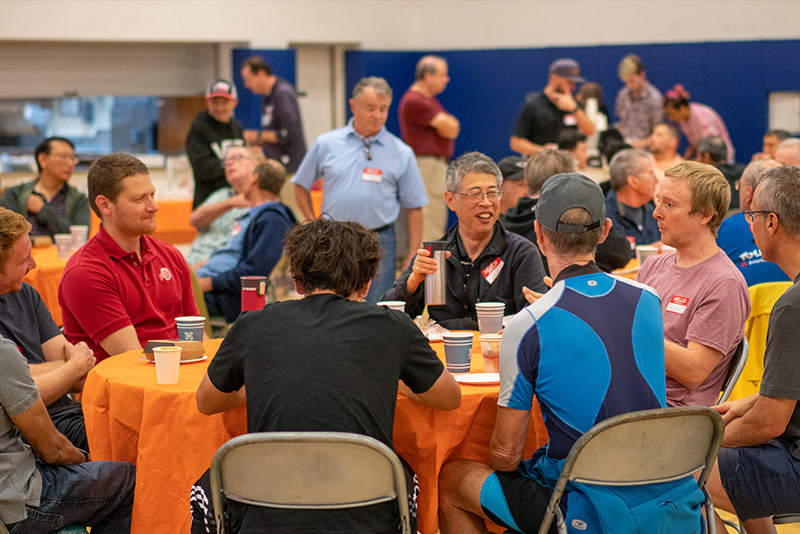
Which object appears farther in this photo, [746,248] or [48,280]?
[48,280]

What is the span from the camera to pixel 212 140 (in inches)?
292

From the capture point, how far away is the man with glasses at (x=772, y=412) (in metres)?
2.47

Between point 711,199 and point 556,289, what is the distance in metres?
0.90

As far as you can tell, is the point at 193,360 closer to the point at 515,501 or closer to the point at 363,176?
the point at 515,501

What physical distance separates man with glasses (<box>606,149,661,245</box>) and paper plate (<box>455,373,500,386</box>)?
2742 millimetres

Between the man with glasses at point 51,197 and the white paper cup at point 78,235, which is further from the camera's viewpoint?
the man with glasses at point 51,197

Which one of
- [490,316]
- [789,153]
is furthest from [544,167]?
[789,153]

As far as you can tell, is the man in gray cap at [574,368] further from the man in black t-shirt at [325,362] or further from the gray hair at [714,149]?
the gray hair at [714,149]

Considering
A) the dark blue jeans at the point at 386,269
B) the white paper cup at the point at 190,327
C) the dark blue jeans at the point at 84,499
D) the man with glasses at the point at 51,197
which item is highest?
the man with glasses at the point at 51,197

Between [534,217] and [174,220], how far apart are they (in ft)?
18.7

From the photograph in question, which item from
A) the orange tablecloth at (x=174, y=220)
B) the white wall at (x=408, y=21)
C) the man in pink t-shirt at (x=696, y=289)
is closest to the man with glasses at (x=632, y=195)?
the man in pink t-shirt at (x=696, y=289)

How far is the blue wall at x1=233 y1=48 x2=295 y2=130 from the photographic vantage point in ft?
39.0

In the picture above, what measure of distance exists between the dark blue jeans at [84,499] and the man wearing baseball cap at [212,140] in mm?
4592

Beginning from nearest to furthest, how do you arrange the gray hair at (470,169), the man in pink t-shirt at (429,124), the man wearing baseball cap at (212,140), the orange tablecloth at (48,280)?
the gray hair at (470,169) → the orange tablecloth at (48,280) → the man wearing baseball cap at (212,140) → the man in pink t-shirt at (429,124)
